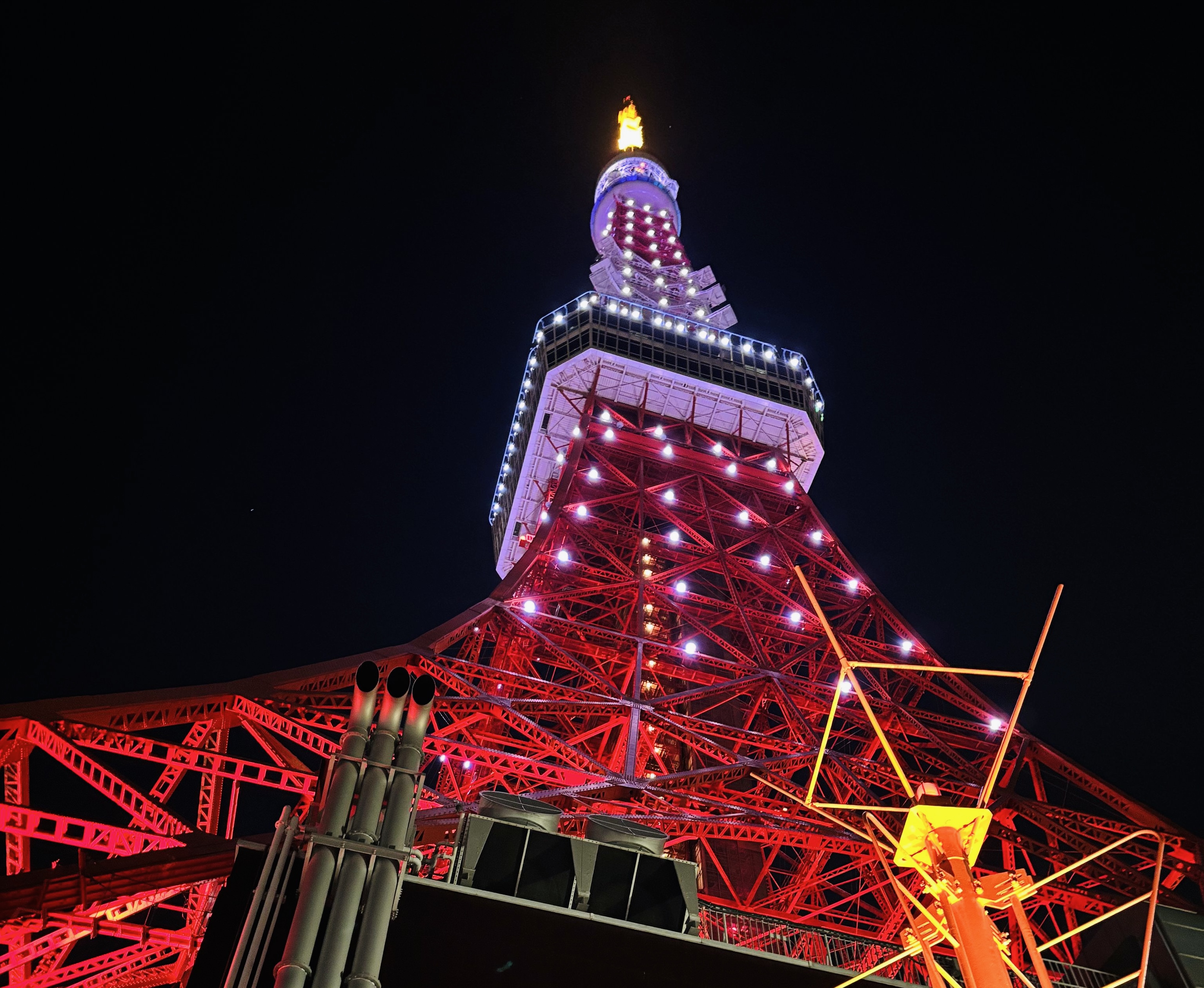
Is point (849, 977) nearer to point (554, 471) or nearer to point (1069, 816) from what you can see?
point (1069, 816)

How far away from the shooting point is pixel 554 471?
32.1m

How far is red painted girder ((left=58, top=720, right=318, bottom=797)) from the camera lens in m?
10.6

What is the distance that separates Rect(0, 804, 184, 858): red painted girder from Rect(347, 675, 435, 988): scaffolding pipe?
4.80 m

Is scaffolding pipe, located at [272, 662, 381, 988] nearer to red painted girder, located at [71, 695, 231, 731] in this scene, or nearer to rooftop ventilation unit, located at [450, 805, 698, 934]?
rooftop ventilation unit, located at [450, 805, 698, 934]

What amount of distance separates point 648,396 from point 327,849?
26872mm

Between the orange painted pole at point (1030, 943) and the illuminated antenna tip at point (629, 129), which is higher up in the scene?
the illuminated antenna tip at point (629, 129)

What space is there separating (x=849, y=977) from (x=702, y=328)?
2734 centimetres

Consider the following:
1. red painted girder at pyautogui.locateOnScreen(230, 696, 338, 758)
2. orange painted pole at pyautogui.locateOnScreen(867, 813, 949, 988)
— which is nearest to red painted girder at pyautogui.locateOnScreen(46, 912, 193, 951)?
red painted girder at pyautogui.locateOnScreen(230, 696, 338, 758)

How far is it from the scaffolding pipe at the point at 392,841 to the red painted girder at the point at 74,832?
15.7ft

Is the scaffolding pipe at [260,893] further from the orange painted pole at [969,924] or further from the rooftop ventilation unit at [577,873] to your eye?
the orange painted pole at [969,924]

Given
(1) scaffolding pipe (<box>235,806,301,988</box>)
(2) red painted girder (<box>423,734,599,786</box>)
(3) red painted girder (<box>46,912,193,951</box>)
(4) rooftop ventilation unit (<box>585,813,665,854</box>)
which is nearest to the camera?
(1) scaffolding pipe (<box>235,806,301,988</box>)

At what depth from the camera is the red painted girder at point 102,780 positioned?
10.1 meters

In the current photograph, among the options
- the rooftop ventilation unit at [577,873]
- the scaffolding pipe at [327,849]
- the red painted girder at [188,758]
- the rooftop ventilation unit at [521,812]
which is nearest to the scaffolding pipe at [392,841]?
the scaffolding pipe at [327,849]

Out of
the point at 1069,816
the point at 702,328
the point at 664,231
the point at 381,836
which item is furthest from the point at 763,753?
the point at 664,231
